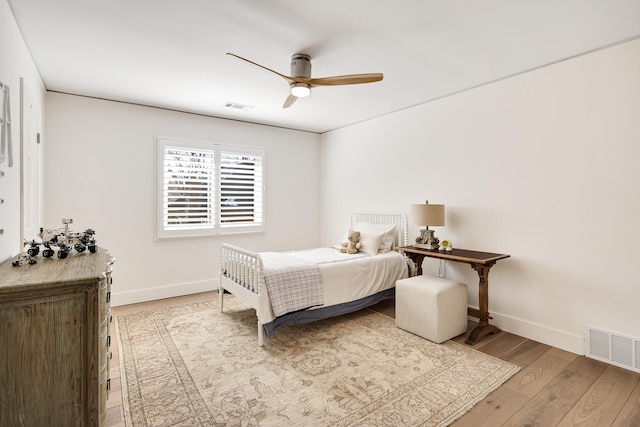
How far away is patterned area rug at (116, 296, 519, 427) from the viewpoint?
2.05m

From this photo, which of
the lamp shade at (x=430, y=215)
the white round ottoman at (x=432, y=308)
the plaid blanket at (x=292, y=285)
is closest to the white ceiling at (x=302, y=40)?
the lamp shade at (x=430, y=215)

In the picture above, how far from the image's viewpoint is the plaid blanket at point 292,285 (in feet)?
9.97

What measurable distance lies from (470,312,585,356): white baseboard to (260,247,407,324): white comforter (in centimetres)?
122

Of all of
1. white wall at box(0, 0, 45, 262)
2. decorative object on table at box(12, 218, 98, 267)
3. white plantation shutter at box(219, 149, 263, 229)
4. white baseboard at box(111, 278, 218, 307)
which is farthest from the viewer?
white plantation shutter at box(219, 149, 263, 229)

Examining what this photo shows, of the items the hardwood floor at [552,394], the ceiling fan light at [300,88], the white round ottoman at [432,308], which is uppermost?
the ceiling fan light at [300,88]

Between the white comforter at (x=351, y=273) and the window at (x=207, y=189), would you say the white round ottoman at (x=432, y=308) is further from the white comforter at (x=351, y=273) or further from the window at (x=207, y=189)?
the window at (x=207, y=189)

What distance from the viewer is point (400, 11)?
86.4 inches

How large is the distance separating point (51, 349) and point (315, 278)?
2249mm

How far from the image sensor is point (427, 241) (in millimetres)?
3846

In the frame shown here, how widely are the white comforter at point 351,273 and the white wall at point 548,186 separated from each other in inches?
22.8

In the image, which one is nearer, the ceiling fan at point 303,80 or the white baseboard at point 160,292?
the ceiling fan at point 303,80

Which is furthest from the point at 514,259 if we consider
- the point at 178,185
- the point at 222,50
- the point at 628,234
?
the point at 178,185

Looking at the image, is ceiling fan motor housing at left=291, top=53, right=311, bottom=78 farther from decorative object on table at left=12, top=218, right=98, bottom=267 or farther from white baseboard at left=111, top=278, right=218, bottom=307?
white baseboard at left=111, top=278, right=218, bottom=307

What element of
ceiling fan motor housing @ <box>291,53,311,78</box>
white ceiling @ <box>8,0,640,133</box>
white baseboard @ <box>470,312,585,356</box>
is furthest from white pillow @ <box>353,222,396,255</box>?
ceiling fan motor housing @ <box>291,53,311,78</box>
